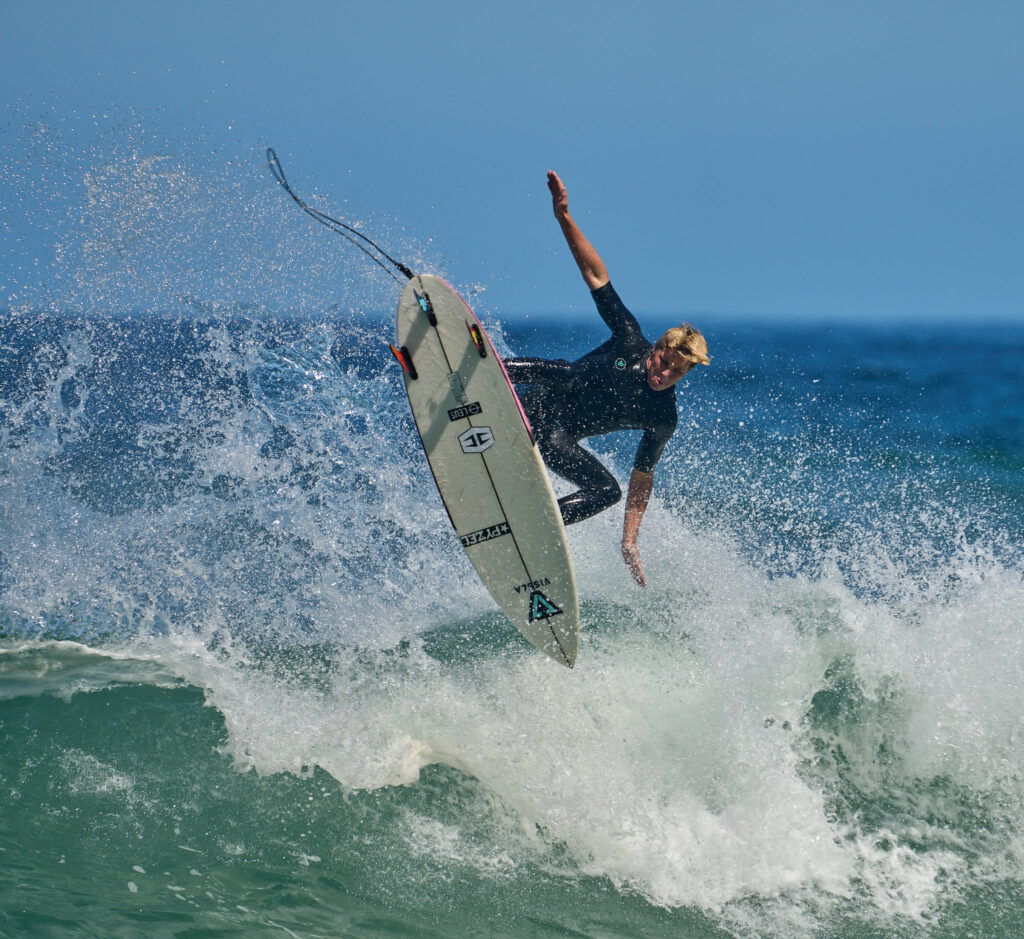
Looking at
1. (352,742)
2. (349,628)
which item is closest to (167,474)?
(349,628)

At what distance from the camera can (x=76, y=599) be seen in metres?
6.94

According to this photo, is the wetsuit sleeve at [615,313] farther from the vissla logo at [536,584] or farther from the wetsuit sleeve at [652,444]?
the vissla logo at [536,584]

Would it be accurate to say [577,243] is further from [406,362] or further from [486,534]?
[486,534]

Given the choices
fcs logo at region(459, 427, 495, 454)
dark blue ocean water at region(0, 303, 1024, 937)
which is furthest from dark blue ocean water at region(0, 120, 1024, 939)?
fcs logo at region(459, 427, 495, 454)

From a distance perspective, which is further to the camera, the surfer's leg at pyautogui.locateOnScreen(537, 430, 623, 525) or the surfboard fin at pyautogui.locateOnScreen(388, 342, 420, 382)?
the surfer's leg at pyautogui.locateOnScreen(537, 430, 623, 525)

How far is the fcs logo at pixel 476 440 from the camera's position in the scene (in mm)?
5379

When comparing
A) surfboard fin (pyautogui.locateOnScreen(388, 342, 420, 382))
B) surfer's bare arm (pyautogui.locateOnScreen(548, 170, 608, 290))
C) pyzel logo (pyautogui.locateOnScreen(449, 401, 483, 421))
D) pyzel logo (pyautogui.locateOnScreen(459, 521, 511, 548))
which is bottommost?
pyzel logo (pyautogui.locateOnScreen(459, 521, 511, 548))

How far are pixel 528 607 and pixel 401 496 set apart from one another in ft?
10.5

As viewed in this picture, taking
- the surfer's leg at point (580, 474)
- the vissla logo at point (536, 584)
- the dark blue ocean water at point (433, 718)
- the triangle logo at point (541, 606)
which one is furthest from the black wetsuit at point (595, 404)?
the dark blue ocean water at point (433, 718)

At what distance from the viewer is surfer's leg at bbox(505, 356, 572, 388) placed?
18.3 ft

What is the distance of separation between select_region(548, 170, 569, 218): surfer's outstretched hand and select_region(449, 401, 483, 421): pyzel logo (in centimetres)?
134

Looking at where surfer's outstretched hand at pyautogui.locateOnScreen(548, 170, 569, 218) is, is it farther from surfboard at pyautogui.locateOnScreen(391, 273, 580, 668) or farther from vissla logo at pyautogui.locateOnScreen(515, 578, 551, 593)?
vissla logo at pyautogui.locateOnScreen(515, 578, 551, 593)

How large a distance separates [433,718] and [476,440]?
189 centimetres

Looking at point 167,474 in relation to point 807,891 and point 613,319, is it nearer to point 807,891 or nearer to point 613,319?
point 613,319
